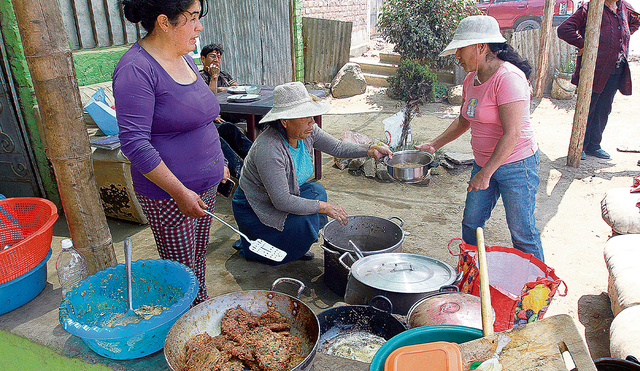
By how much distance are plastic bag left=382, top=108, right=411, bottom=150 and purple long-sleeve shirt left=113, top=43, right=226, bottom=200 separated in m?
3.19

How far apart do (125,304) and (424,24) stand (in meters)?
9.55

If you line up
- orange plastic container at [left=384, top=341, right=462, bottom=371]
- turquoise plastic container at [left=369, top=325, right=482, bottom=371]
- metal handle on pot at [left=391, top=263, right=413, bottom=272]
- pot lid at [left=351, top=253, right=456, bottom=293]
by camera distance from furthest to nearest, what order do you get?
metal handle on pot at [left=391, top=263, right=413, bottom=272]
pot lid at [left=351, top=253, right=456, bottom=293]
turquoise plastic container at [left=369, top=325, right=482, bottom=371]
orange plastic container at [left=384, top=341, right=462, bottom=371]

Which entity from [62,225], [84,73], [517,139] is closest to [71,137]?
[517,139]

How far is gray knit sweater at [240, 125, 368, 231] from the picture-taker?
2.88m

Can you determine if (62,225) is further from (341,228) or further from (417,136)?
(417,136)

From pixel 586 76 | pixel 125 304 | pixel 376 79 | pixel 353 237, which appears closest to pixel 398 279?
pixel 353 237

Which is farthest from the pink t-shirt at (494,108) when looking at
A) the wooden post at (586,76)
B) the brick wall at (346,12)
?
the brick wall at (346,12)

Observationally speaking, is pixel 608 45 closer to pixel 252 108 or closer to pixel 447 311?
pixel 252 108

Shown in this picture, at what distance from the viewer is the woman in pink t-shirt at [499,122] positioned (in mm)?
2541

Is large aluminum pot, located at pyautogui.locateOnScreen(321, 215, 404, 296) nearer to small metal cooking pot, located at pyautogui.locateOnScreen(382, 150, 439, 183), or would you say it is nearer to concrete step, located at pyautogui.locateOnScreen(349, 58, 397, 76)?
small metal cooking pot, located at pyautogui.locateOnScreen(382, 150, 439, 183)

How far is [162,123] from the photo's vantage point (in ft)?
6.46

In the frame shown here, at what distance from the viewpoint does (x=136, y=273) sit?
2.01 meters

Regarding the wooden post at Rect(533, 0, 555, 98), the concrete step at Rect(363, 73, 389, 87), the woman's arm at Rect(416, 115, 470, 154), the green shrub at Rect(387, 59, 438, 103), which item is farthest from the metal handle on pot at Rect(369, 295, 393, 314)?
the concrete step at Rect(363, 73, 389, 87)

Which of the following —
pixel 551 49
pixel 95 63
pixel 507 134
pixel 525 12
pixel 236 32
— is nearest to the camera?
pixel 507 134
